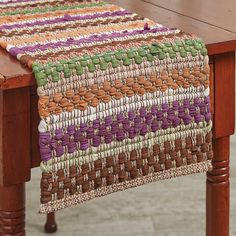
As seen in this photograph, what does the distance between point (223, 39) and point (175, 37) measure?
9cm

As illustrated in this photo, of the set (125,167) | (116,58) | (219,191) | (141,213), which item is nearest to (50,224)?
(141,213)

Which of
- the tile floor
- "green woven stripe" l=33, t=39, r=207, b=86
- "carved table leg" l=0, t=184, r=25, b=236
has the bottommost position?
the tile floor

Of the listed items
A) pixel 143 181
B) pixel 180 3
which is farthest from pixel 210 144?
pixel 180 3

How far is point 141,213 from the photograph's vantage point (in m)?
2.17

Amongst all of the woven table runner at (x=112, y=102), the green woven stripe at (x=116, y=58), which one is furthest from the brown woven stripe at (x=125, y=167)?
the green woven stripe at (x=116, y=58)

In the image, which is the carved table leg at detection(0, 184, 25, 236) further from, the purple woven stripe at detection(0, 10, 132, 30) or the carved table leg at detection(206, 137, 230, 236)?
the carved table leg at detection(206, 137, 230, 236)

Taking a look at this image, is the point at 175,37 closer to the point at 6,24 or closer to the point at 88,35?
the point at 88,35

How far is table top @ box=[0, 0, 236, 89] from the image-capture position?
119 cm

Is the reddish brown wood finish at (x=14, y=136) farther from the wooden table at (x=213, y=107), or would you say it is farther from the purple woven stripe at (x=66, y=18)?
the purple woven stripe at (x=66, y=18)

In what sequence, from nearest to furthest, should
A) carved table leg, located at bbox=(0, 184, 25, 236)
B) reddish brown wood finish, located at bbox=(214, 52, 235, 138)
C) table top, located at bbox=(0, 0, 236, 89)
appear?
table top, located at bbox=(0, 0, 236, 89) → carved table leg, located at bbox=(0, 184, 25, 236) → reddish brown wood finish, located at bbox=(214, 52, 235, 138)

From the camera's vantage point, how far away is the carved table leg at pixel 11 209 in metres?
1.32

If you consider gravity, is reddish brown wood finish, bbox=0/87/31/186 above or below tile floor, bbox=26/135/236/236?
above

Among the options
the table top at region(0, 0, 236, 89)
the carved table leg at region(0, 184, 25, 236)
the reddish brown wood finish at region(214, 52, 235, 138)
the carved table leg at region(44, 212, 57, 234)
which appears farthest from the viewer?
the carved table leg at region(44, 212, 57, 234)

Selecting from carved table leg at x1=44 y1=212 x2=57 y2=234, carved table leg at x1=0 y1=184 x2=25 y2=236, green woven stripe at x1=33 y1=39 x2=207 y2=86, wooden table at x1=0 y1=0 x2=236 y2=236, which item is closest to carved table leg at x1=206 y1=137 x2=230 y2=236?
wooden table at x1=0 y1=0 x2=236 y2=236
